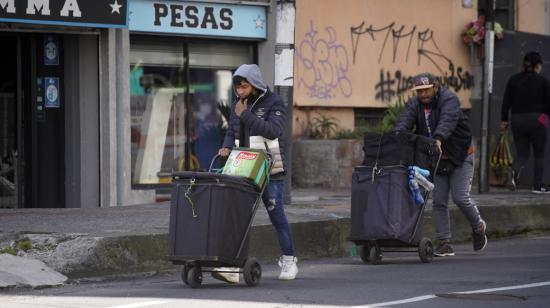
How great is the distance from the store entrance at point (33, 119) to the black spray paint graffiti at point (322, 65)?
3791 millimetres

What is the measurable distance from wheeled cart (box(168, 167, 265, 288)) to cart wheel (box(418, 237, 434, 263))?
2.29 meters

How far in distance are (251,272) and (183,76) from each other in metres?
8.06

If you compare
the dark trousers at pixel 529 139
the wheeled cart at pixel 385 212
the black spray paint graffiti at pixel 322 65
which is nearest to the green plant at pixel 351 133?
the black spray paint graffiti at pixel 322 65

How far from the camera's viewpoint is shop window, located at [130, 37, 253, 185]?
16688 millimetres

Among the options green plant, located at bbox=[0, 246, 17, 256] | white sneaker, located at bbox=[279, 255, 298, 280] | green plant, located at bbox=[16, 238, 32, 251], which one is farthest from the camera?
green plant, located at bbox=[16, 238, 32, 251]

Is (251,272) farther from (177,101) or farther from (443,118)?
(177,101)

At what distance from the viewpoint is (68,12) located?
14.8 meters

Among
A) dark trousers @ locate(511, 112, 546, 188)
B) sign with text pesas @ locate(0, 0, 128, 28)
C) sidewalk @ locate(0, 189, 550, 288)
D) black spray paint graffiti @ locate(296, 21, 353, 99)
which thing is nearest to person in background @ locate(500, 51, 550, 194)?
dark trousers @ locate(511, 112, 546, 188)

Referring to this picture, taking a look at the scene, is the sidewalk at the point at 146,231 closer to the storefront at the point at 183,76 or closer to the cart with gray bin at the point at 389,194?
the cart with gray bin at the point at 389,194

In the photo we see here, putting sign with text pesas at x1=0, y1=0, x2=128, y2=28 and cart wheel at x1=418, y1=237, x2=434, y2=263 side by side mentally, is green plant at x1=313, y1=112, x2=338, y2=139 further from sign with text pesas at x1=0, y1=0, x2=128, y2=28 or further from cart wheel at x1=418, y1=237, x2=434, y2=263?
cart wheel at x1=418, y1=237, x2=434, y2=263

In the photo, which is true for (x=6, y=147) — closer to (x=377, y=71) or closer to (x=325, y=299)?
(x=377, y=71)

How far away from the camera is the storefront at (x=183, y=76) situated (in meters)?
16.4

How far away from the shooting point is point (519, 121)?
1672 cm

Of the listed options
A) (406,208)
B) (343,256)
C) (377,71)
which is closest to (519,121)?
(377,71)
